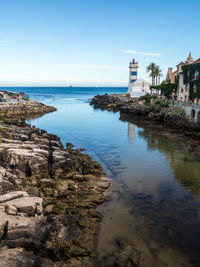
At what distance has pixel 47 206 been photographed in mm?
14789

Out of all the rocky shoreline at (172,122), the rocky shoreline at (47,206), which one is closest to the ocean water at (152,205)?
the rocky shoreline at (47,206)

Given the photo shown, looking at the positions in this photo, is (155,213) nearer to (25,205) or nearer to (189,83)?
(25,205)

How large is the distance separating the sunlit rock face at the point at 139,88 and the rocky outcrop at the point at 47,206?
2925 inches

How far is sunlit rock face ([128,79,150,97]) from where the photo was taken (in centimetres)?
9218

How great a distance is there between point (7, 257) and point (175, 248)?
829cm

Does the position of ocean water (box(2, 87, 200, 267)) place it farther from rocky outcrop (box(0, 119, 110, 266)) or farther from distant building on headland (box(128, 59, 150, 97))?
distant building on headland (box(128, 59, 150, 97))

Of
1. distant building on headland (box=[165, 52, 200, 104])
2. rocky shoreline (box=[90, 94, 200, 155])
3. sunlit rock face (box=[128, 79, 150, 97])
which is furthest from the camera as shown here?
sunlit rock face (box=[128, 79, 150, 97])

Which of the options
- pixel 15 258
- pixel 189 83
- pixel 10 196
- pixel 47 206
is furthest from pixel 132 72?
pixel 15 258

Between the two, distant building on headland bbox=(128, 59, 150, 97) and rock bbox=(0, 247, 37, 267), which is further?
distant building on headland bbox=(128, 59, 150, 97)

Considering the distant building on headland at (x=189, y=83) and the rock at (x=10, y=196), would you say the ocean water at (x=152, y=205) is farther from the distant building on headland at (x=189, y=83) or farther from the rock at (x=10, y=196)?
the distant building on headland at (x=189, y=83)

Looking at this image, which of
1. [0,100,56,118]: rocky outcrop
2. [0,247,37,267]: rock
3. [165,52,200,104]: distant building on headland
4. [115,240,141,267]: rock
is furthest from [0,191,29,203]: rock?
[0,100,56,118]: rocky outcrop

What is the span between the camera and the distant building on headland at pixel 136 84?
3637 inches

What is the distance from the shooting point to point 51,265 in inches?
386

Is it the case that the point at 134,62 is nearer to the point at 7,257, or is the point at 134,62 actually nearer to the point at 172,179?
the point at 172,179
